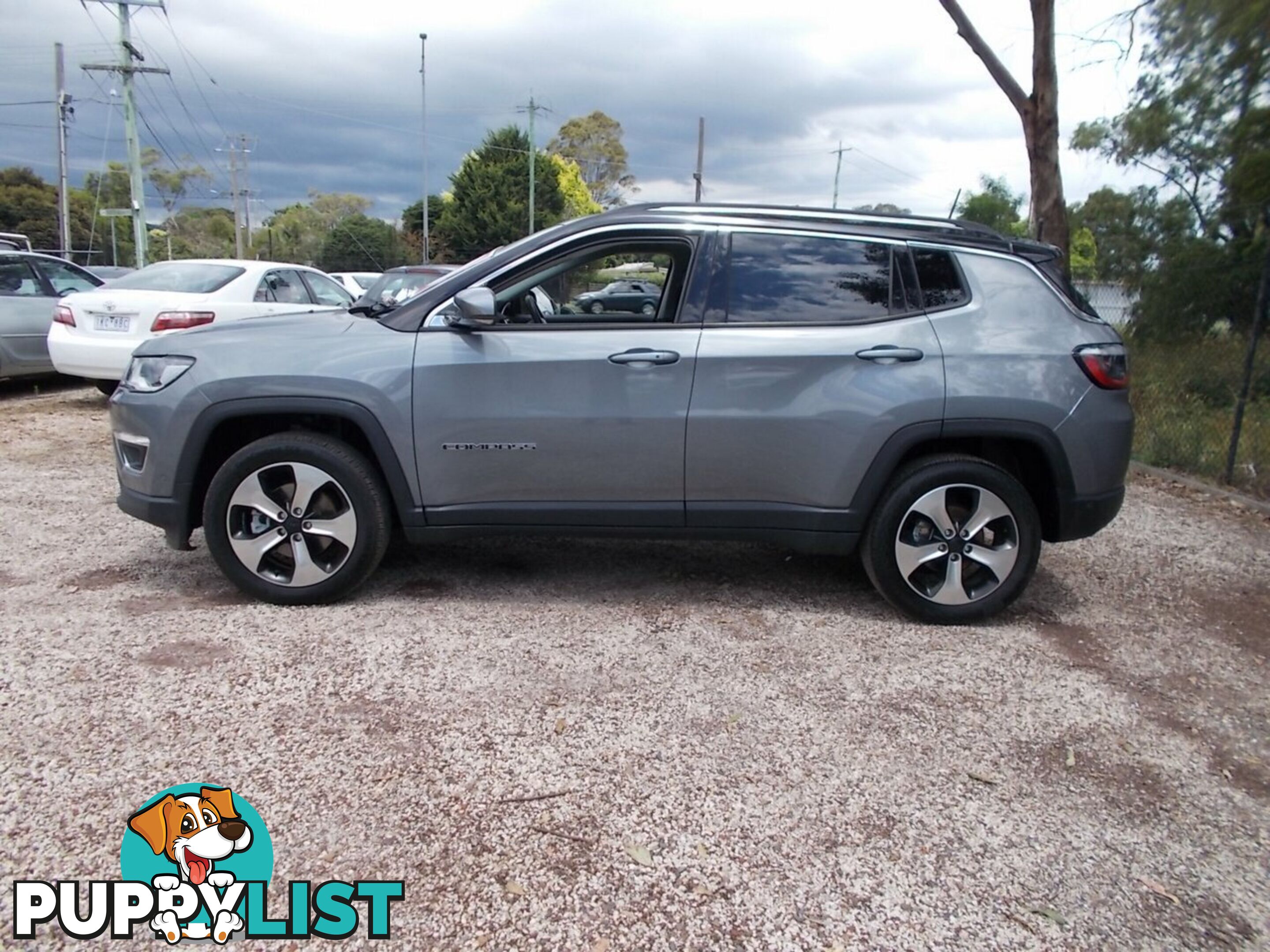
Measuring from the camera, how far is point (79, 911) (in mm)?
2191

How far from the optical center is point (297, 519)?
12.9ft

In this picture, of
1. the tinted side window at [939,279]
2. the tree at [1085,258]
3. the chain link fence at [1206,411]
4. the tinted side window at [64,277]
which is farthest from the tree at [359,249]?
the tinted side window at [939,279]

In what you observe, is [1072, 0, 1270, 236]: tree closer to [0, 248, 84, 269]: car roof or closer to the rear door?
the rear door

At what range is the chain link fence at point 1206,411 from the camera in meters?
6.99

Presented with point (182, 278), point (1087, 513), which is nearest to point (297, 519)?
point (1087, 513)

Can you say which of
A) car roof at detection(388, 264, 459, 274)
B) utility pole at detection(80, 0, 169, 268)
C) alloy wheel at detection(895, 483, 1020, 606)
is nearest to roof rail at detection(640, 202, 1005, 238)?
alloy wheel at detection(895, 483, 1020, 606)

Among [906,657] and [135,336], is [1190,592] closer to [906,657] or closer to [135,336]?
[906,657]

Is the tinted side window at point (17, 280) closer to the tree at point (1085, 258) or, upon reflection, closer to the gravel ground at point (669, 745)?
the gravel ground at point (669, 745)

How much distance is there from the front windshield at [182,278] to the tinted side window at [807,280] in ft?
20.5

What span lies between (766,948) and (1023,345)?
9.17 ft

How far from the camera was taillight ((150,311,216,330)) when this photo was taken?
7.93 meters

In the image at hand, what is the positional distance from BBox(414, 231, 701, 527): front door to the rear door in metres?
0.14

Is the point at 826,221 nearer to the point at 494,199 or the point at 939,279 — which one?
the point at 939,279

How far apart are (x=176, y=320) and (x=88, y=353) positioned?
989 millimetres
